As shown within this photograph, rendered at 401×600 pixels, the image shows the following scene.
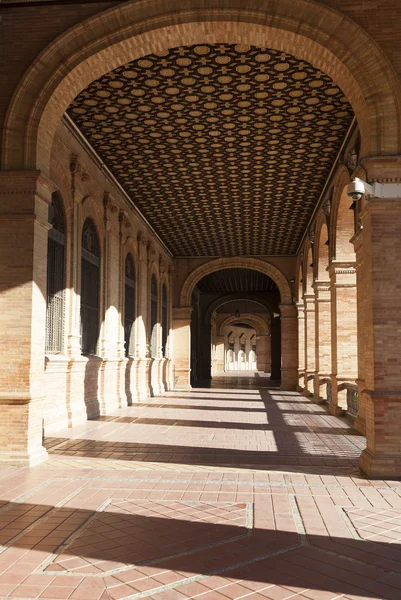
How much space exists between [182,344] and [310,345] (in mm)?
7447

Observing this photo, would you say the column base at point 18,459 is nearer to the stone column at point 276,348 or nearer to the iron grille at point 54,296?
the iron grille at point 54,296

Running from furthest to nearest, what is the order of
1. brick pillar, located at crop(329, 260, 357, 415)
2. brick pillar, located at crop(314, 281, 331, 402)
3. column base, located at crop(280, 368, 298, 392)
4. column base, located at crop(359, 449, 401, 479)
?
column base, located at crop(280, 368, 298, 392)
brick pillar, located at crop(314, 281, 331, 402)
brick pillar, located at crop(329, 260, 357, 415)
column base, located at crop(359, 449, 401, 479)

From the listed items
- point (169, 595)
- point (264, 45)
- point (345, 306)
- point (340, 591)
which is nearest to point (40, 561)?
point (169, 595)

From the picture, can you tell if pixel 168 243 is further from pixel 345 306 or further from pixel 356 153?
pixel 356 153

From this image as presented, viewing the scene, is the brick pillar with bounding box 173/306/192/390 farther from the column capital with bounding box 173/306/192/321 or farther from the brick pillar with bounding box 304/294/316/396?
the brick pillar with bounding box 304/294/316/396

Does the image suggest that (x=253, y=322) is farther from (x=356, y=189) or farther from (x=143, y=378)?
(x=356, y=189)

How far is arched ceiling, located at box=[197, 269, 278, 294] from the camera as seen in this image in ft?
100

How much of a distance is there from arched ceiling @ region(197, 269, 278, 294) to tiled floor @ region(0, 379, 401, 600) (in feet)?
69.1

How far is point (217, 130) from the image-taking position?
12070mm

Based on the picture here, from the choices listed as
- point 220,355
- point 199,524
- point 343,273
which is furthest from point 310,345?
point 220,355

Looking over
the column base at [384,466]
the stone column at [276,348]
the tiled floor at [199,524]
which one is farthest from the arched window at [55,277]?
the stone column at [276,348]

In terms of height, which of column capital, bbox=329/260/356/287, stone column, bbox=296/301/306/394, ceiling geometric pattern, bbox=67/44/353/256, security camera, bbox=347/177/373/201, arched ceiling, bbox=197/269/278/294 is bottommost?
stone column, bbox=296/301/306/394

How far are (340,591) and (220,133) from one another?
1011 cm

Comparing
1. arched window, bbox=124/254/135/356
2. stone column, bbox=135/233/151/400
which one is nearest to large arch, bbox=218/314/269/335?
stone column, bbox=135/233/151/400
